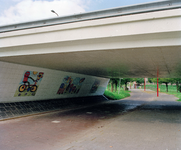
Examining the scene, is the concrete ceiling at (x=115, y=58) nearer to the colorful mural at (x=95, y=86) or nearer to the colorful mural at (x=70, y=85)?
the colorful mural at (x=70, y=85)

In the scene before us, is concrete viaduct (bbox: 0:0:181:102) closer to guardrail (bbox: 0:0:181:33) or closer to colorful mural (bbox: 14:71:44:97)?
guardrail (bbox: 0:0:181:33)

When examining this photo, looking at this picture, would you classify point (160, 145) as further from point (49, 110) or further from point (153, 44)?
point (49, 110)

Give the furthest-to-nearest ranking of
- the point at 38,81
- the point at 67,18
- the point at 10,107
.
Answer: the point at 38,81, the point at 10,107, the point at 67,18

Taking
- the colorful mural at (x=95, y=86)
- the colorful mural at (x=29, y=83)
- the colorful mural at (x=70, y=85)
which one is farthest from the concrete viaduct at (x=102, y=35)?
the colorful mural at (x=95, y=86)

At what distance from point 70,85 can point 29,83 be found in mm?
5409

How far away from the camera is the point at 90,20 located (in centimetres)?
702

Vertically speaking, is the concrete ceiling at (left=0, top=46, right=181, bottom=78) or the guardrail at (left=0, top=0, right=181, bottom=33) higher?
the guardrail at (left=0, top=0, right=181, bottom=33)

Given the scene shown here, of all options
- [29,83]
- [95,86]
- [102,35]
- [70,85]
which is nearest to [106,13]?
[102,35]

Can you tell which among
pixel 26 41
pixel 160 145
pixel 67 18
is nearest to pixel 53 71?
pixel 26 41

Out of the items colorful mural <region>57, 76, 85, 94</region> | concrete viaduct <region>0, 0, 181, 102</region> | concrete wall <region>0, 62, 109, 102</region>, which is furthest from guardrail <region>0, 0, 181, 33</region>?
colorful mural <region>57, 76, 85, 94</region>

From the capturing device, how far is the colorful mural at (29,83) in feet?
38.8

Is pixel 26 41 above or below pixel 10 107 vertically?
above

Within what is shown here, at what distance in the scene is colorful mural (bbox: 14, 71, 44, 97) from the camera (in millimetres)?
11828

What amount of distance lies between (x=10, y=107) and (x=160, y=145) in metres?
10.2
